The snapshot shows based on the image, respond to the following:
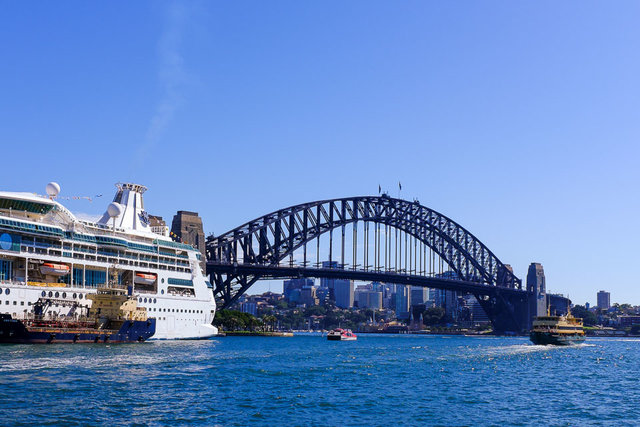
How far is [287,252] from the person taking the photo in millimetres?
130625

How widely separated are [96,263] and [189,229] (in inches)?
1624

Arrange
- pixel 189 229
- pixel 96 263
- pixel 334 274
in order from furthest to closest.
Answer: pixel 334 274 < pixel 189 229 < pixel 96 263

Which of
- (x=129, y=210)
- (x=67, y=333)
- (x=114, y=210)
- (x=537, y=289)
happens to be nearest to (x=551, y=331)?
(x=129, y=210)

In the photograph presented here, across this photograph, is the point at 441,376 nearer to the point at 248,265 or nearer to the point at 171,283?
the point at 171,283

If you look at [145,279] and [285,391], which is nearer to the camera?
[285,391]

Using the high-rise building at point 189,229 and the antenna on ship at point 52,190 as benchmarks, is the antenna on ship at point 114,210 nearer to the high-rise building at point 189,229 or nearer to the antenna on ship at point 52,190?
the antenna on ship at point 52,190

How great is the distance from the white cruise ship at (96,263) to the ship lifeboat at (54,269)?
0.27 ft

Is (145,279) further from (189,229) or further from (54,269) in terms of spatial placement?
(189,229)

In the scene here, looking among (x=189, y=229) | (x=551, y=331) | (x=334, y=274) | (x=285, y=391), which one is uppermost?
(x=189, y=229)

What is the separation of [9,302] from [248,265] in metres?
60.8

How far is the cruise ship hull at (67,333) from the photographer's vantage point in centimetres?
5638

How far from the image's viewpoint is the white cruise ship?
60906mm

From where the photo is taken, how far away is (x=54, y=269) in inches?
2485

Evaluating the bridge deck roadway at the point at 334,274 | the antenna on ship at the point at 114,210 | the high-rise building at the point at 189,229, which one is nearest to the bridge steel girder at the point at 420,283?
the bridge deck roadway at the point at 334,274
